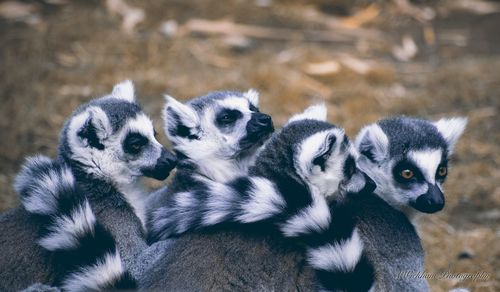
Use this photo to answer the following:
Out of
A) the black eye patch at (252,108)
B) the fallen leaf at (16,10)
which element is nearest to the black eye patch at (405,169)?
the black eye patch at (252,108)

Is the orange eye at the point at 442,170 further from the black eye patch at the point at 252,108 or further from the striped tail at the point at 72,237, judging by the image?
the striped tail at the point at 72,237

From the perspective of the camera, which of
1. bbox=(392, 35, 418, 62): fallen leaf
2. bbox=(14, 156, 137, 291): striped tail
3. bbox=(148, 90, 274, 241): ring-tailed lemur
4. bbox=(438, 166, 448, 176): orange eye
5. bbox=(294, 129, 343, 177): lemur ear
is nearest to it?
bbox=(14, 156, 137, 291): striped tail

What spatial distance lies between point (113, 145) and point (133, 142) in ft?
0.47

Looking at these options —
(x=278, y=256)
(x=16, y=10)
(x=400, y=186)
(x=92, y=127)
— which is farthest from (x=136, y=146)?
(x=16, y=10)

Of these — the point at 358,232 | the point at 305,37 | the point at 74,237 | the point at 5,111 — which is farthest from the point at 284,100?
the point at 74,237

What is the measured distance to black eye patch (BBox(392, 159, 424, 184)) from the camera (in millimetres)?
4781

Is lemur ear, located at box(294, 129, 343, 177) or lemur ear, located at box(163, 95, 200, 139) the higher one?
lemur ear, located at box(294, 129, 343, 177)

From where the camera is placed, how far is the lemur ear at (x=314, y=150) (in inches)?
177

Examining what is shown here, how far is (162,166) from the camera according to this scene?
4.98m

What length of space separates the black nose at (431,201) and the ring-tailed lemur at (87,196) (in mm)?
1747

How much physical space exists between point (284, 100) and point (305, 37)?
2148 millimetres

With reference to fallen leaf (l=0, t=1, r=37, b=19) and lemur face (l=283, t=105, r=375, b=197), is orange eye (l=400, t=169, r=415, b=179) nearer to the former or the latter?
lemur face (l=283, t=105, r=375, b=197)

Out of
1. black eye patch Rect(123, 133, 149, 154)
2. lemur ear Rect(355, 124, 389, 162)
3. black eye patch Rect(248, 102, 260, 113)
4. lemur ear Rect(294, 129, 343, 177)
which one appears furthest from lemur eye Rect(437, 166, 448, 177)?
black eye patch Rect(123, 133, 149, 154)

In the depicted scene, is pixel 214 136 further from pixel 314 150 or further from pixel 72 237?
pixel 72 237
